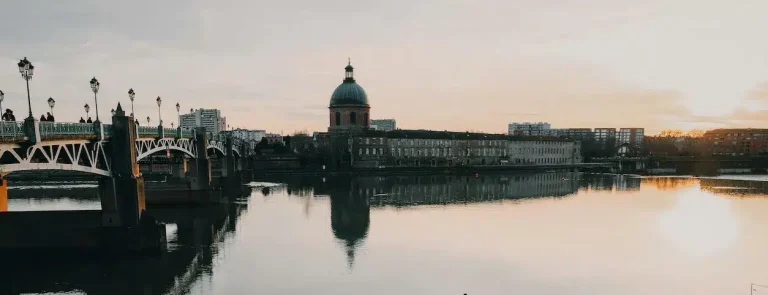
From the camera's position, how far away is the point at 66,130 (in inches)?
1001

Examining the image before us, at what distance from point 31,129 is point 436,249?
78.0ft

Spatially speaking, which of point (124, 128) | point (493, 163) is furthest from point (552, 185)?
point (124, 128)

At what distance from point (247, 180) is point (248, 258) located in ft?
177

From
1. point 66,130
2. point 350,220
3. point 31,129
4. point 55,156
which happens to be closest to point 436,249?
point 350,220

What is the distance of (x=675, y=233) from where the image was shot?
36.4m

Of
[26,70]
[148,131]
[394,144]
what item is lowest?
[394,144]

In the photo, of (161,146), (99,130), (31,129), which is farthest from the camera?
(161,146)

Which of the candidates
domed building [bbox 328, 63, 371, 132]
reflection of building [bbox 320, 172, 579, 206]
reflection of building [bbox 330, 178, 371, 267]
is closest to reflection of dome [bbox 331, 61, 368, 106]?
domed building [bbox 328, 63, 371, 132]

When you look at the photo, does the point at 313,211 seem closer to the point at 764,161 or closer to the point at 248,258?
the point at 248,258

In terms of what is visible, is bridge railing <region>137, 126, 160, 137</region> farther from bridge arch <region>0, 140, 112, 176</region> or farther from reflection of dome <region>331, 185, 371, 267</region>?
reflection of dome <region>331, 185, 371, 267</region>

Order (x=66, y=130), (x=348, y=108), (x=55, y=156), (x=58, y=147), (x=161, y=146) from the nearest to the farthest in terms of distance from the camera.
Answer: (x=55, y=156) < (x=66, y=130) < (x=58, y=147) < (x=161, y=146) < (x=348, y=108)

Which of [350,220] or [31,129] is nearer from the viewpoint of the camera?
[31,129]

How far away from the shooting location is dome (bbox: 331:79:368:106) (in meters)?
102

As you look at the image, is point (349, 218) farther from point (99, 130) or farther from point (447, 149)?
point (447, 149)
